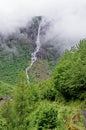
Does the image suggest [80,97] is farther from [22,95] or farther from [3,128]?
[3,128]

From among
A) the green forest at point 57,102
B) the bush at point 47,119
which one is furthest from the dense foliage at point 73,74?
the bush at point 47,119

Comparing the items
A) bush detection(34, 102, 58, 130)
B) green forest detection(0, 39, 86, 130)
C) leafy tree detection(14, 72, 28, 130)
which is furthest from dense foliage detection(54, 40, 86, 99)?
bush detection(34, 102, 58, 130)

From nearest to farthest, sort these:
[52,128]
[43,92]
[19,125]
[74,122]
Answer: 1. [52,128]
2. [74,122]
3. [19,125]
4. [43,92]

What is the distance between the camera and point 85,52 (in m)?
67.9

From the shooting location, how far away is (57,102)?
3000 inches

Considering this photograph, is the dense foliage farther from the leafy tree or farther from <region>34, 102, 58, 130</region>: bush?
<region>34, 102, 58, 130</region>: bush

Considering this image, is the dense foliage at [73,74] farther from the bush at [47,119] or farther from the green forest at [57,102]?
the bush at [47,119]

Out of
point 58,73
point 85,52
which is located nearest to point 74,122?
point 85,52

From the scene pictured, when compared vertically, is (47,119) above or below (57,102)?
above

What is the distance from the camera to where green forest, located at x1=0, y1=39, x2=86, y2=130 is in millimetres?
48281

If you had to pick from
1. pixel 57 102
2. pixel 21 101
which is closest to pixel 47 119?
pixel 21 101

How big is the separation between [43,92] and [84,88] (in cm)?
1867

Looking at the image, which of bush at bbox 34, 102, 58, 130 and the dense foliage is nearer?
bush at bbox 34, 102, 58, 130

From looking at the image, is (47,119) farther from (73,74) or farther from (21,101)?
(73,74)
